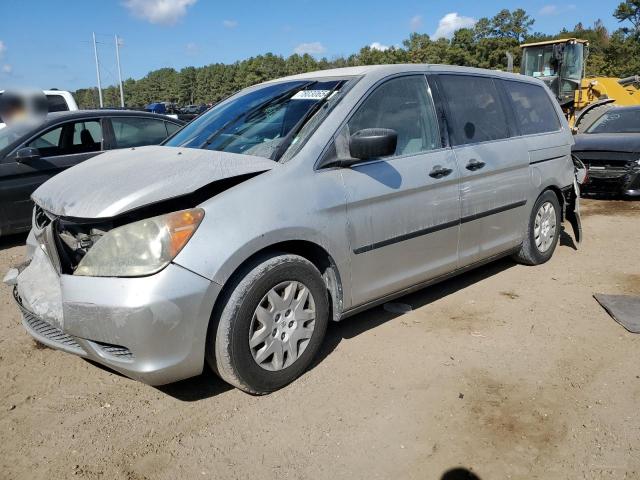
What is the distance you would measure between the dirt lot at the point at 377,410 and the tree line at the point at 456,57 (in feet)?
50.5

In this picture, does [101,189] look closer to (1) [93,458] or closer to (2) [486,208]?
(1) [93,458]

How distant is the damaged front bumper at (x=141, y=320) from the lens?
2525 millimetres

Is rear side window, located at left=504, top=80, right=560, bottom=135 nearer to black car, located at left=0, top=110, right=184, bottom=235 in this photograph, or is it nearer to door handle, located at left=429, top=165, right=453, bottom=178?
door handle, located at left=429, top=165, right=453, bottom=178

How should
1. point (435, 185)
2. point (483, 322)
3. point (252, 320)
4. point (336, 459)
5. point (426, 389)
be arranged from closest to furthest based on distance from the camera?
point (336, 459)
point (252, 320)
point (426, 389)
point (435, 185)
point (483, 322)

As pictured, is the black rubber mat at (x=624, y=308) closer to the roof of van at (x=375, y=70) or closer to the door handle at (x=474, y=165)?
the door handle at (x=474, y=165)

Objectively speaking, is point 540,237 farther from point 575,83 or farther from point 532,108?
point 575,83

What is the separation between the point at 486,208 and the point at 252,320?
7.54ft

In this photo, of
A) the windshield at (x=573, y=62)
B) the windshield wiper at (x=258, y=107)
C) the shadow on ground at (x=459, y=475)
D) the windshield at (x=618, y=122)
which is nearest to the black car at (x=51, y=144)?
the windshield wiper at (x=258, y=107)

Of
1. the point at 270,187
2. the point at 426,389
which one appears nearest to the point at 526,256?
the point at 426,389

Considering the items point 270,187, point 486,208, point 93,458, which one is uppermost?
point 270,187

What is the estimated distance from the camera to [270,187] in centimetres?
294

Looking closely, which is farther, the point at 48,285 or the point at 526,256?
the point at 526,256

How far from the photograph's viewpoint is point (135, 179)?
9.42 ft

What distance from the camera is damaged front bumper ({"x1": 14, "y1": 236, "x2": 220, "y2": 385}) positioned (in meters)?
2.53
